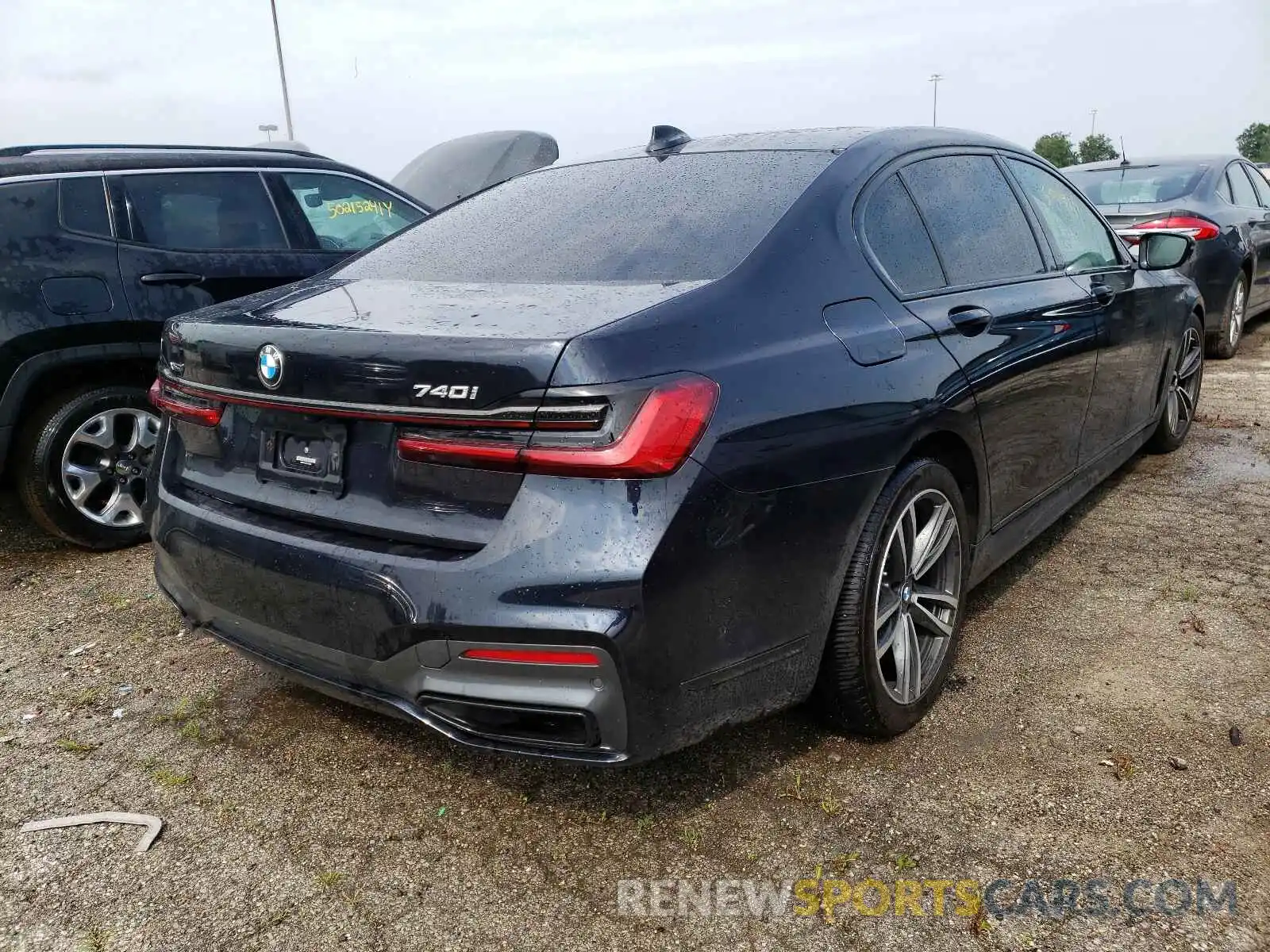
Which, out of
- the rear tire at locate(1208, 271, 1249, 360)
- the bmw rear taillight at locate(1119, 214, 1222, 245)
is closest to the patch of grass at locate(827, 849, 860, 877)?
the bmw rear taillight at locate(1119, 214, 1222, 245)

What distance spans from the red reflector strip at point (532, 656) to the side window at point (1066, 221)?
2.50m

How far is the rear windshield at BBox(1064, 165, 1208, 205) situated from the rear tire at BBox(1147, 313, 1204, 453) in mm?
2632

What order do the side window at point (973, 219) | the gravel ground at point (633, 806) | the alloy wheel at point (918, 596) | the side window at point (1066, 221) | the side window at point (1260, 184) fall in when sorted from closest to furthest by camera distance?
the gravel ground at point (633, 806), the alloy wheel at point (918, 596), the side window at point (973, 219), the side window at point (1066, 221), the side window at point (1260, 184)

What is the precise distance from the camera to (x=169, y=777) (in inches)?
104

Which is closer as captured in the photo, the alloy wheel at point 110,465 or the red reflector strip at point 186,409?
the red reflector strip at point 186,409

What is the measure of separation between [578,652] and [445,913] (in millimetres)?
659

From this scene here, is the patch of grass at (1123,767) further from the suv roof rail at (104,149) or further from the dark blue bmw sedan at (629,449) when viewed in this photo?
the suv roof rail at (104,149)

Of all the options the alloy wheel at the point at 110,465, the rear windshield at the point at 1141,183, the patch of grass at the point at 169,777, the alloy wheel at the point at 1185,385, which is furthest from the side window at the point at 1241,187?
the patch of grass at the point at 169,777

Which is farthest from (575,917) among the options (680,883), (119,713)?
(119,713)

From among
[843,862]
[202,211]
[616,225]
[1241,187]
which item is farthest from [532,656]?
[1241,187]

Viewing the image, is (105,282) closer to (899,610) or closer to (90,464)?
(90,464)

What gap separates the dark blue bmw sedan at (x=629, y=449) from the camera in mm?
1937

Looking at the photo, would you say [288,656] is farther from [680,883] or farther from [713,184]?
[713,184]

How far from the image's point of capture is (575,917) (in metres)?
2.09
